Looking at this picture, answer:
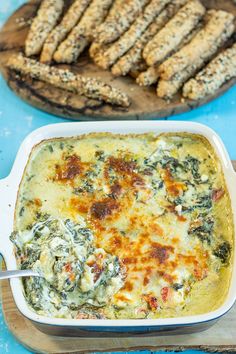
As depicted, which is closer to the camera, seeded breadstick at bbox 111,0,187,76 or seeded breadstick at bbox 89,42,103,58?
seeded breadstick at bbox 111,0,187,76

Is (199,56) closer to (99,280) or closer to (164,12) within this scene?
(164,12)

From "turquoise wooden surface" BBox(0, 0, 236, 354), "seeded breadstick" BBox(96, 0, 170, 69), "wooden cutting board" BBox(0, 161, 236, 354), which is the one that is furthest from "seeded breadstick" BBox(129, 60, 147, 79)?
"wooden cutting board" BBox(0, 161, 236, 354)

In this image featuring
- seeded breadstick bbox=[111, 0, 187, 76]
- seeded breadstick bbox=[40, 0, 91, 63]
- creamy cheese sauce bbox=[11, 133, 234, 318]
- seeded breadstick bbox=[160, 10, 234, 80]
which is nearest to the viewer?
creamy cheese sauce bbox=[11, 133, 234, 318]

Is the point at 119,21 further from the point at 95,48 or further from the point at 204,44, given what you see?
the point at 204,44

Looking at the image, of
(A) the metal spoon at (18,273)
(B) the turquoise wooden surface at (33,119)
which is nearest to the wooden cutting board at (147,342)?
(A) the metal spoon at (18,273)

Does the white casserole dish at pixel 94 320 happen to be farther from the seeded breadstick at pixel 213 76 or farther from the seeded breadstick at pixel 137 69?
the seeded breadstick at pixel 137 69

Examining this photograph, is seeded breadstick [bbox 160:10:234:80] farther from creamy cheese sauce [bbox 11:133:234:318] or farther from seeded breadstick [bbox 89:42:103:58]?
creamy cheese sauce [bbox 11:133:234:318]

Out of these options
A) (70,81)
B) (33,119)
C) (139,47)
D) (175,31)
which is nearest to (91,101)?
(70,81)
